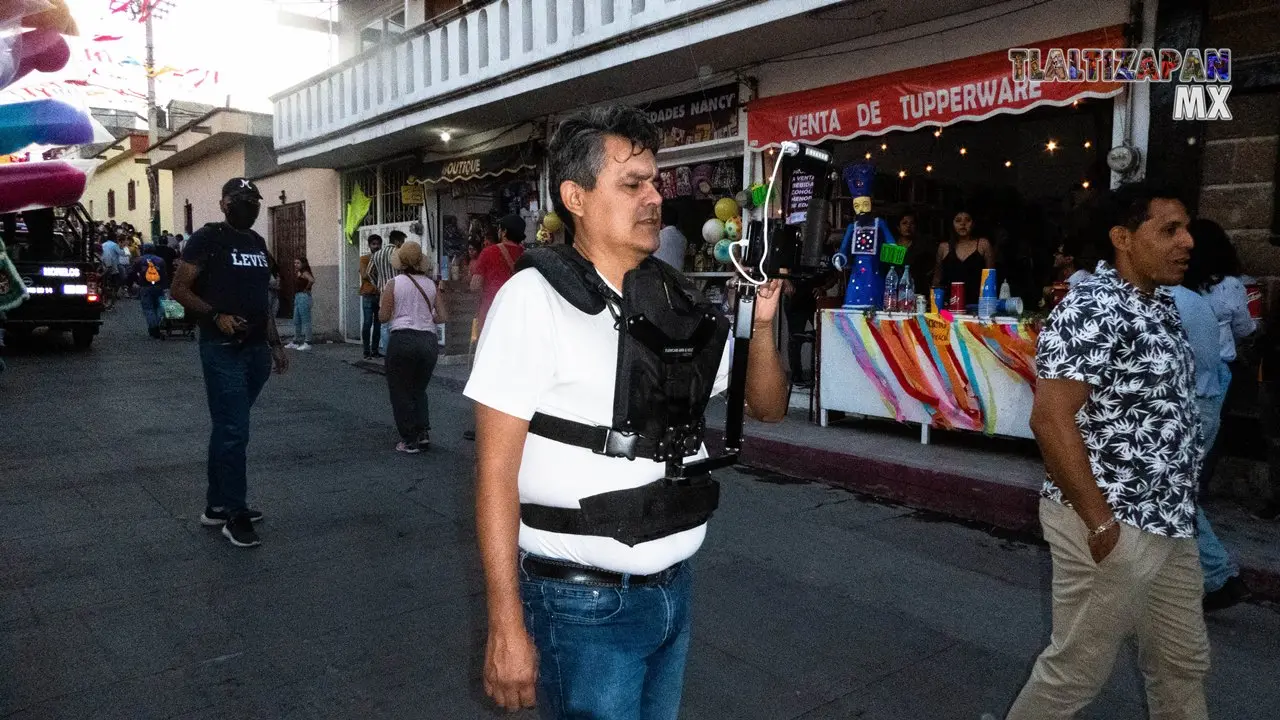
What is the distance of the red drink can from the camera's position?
576cm

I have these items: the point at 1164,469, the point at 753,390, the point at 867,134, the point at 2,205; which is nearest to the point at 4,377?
the point at 867,134

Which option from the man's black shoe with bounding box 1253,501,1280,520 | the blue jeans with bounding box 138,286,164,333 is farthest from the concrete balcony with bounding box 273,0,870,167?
the man's black shoe with bounding box 1253,501,1280,520

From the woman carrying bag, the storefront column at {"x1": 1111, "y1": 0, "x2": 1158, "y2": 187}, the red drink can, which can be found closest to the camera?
the red drink can

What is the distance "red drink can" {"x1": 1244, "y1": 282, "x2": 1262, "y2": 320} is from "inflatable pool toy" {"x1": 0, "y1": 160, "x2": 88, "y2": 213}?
6416 mm

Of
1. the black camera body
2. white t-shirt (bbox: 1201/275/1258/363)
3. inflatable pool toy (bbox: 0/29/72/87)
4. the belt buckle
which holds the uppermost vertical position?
inflatable pool toy (bbox: 0/29/72/87)

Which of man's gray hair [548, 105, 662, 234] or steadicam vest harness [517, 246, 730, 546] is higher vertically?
man's gray hair [548, 105, 662, 234]

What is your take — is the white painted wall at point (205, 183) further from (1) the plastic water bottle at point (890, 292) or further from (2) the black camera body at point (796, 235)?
(2) the black camera body at point (796, 235)

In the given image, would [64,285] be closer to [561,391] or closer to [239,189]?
[239,189]

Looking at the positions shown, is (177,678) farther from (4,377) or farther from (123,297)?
(123,297)

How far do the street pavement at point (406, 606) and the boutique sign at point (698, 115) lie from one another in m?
4.60

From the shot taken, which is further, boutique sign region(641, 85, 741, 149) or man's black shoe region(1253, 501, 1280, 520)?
boutique sign region(641, 85, 741, 149)

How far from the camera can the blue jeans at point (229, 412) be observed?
4.82 metres

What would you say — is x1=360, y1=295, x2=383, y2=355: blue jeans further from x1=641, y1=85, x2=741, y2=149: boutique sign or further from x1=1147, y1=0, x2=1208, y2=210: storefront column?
x1=1147, y1=0, x2=1208, y2=210: storefront column

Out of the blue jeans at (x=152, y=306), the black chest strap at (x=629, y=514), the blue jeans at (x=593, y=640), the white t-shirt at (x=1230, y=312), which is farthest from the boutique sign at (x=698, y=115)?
the blue jeans at (x=152, y=306)
